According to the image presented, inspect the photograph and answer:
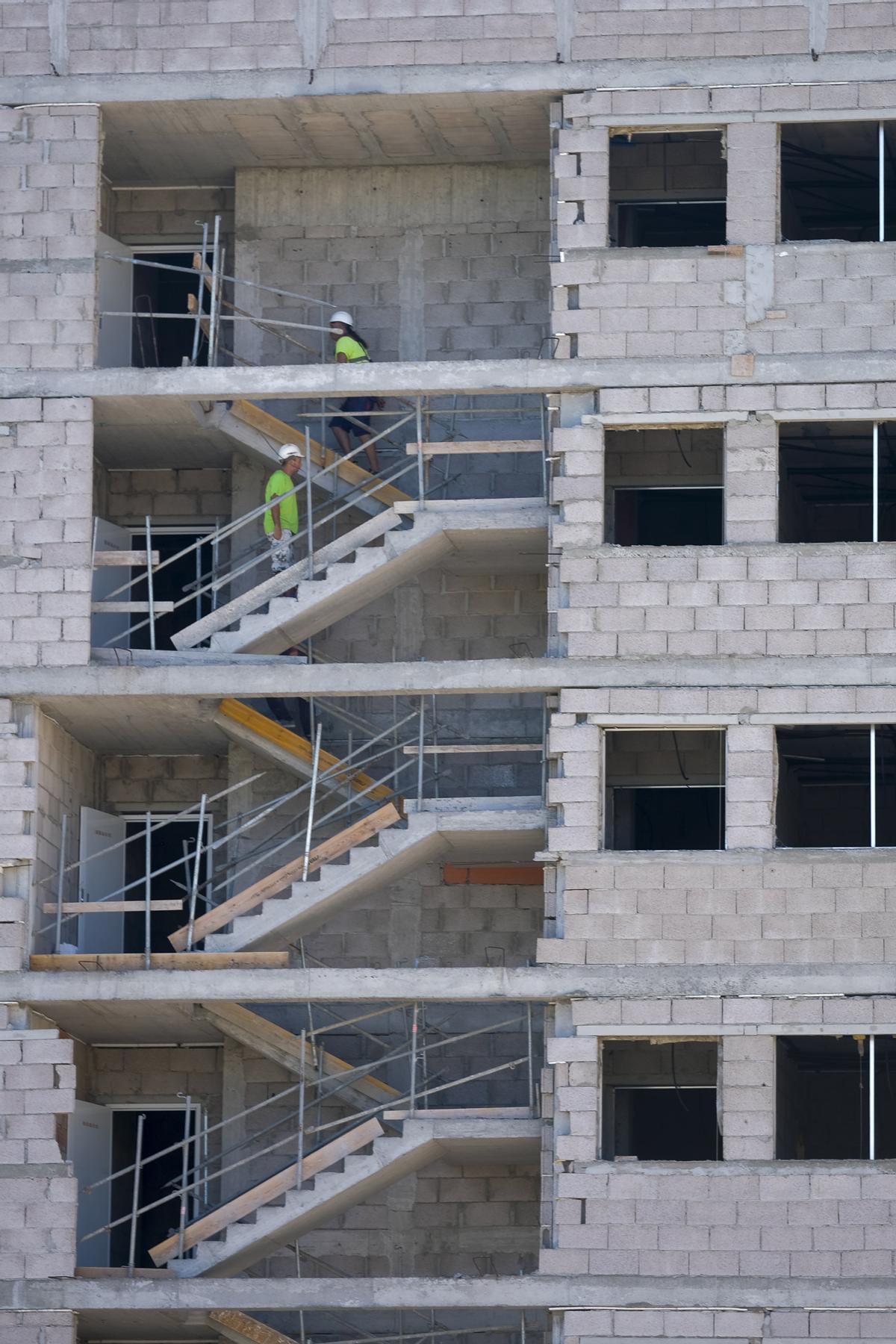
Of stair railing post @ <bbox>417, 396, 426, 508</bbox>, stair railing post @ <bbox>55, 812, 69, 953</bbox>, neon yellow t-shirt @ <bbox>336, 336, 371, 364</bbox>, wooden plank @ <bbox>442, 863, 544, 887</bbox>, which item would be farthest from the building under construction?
neon yellow t-shirt @ <bbox>336, 336, 371, 364</bbox>

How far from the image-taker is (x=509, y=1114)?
1087 inches

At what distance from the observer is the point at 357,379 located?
28797 mm

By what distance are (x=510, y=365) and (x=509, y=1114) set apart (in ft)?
24.9

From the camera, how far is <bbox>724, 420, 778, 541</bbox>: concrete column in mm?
27797

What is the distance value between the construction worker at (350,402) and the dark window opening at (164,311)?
7.35ft

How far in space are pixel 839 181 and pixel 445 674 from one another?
7.90m

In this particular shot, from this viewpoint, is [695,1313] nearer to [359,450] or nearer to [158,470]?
[359,450]

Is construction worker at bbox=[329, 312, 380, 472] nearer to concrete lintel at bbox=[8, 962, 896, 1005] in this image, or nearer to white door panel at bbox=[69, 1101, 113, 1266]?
concrete lintel at bbox=[8, 962, 896, 1005]

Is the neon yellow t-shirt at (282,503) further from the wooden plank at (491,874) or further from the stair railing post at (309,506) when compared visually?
the wooden plank at (491,874)

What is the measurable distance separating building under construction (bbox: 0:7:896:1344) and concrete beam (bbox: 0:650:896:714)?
0.04m

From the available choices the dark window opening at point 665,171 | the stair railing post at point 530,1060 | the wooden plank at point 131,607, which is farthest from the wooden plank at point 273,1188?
the dark window opening at point 665,171

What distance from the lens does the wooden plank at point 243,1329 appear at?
27.3 m

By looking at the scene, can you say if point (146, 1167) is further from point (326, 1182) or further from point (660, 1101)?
point (660, 1101)

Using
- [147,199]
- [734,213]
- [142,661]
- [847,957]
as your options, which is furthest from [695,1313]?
[147,199]
